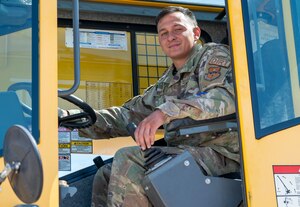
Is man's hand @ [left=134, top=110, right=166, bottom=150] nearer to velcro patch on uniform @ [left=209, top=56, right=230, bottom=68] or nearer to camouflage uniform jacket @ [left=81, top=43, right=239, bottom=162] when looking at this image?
camouflage uniform jacket @ [left=81, top=43, right=239, bottom=162]

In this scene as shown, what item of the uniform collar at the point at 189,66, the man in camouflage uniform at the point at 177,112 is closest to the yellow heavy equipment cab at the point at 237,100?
the man in camouflage uniform at the point at 177,112

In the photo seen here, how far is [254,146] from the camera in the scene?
6.71 feet

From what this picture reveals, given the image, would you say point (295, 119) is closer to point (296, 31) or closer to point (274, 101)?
point (274, 101)

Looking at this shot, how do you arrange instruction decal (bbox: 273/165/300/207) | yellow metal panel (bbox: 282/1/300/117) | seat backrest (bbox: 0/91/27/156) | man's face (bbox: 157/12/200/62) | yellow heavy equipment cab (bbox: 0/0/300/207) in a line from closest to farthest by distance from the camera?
1. yellow heavy equipment cab (bbox: 0/0/300/207)
2. seat backrest (bbox: 0/91/27/156)
3. instruction decal (bbox: 273/165/300/207)
4. yellow metal panel (bbox: 282/1/300/117)
5. man's face (bbox: 157/12/200/62)

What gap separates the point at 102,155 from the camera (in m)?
3.44

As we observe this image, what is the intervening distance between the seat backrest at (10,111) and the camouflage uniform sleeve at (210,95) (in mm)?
619

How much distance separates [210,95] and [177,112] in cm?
18

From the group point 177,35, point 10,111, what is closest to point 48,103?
point 10,111

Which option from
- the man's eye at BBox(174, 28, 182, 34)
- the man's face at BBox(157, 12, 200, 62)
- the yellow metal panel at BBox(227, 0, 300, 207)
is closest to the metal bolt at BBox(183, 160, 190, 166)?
the yellow metal panel at BBox(227, 0, 300, 207)

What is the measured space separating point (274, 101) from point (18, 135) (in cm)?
103

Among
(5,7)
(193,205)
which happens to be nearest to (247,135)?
(193,205)

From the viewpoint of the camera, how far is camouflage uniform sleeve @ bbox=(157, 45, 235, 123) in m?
2.26

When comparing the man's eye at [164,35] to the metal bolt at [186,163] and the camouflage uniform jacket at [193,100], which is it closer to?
the camouflage uniform jacket at [193,100]

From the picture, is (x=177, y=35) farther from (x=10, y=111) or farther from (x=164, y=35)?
(x=10, y=111)
